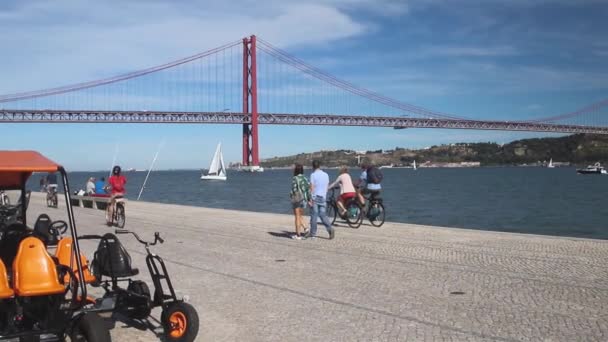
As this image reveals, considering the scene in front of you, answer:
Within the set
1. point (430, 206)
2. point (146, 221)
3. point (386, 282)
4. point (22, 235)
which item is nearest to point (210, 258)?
point (386, 282)

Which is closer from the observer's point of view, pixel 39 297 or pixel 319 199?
pixel 39 297

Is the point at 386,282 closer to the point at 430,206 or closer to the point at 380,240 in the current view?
the point at 380,240

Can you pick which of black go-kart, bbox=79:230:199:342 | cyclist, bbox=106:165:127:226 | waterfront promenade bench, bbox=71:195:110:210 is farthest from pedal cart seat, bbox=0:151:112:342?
waterfront promenade bench, bbox=71:195:110:210

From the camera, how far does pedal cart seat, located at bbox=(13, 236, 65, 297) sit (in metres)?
4.41

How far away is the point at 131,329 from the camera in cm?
585

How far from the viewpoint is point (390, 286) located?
7441mm

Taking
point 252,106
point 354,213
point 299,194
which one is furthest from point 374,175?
point 252,106

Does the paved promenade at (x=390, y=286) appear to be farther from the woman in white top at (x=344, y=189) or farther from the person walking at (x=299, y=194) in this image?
the woman in white top at (x=344, y=189)

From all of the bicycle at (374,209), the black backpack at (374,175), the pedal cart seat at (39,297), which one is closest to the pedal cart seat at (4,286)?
the pedal cart seat at (39,297)

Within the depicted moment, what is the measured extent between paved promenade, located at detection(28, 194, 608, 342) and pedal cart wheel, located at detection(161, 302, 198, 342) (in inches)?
12.4

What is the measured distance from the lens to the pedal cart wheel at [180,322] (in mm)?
5152

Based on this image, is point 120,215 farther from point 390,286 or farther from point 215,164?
point 215,164

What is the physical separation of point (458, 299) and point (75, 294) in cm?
372

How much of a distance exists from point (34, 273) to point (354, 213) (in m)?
10.4
